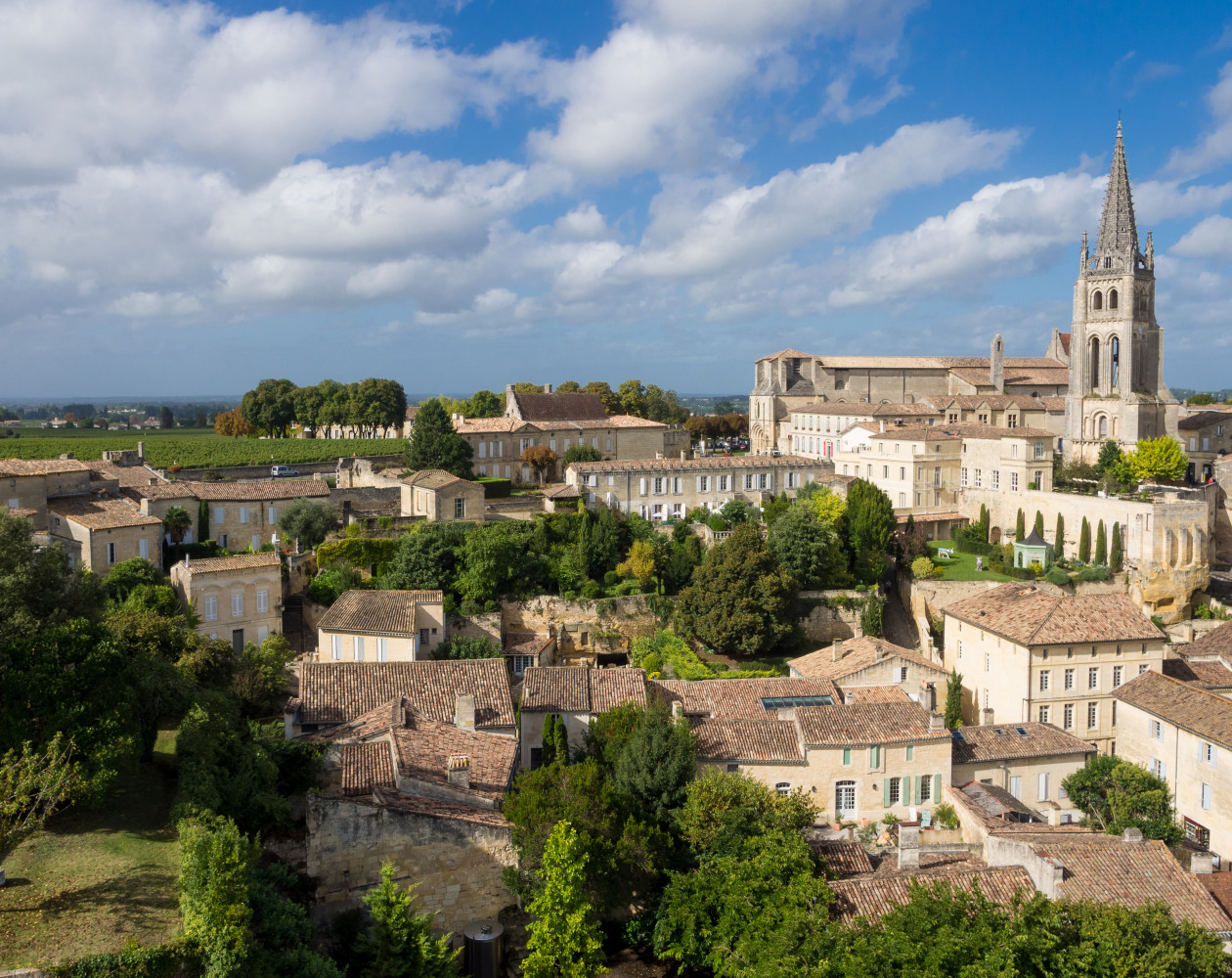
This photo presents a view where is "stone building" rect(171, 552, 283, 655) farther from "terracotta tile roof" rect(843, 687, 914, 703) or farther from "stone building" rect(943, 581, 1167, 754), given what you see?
"stone building" rect(943, 581, 1167, 754)

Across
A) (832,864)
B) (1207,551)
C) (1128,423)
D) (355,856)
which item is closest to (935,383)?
(1128,423)

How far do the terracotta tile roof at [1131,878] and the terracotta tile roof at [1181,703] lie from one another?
736cm

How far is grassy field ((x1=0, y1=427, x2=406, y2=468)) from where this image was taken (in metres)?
52.2

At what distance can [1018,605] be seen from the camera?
35938 millimetres

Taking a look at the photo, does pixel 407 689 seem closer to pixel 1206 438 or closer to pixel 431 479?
pixel 431 479

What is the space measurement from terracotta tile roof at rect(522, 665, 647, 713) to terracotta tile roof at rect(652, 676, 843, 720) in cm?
83

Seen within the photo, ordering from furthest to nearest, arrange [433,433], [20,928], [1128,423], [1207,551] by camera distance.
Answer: [1128,423] < [433,433] < [1207,551] < [20,928]

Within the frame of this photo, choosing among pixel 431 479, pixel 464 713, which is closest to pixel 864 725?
pixel 464 713

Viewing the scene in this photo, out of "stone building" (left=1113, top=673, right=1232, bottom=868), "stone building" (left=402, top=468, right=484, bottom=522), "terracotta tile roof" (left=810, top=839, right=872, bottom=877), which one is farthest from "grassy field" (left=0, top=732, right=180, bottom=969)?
"stone building" (left=1113, top=673, right=1232, bottom=868)

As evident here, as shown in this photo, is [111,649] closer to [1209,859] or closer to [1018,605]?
[1209,859]

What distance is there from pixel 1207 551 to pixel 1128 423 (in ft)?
50.2

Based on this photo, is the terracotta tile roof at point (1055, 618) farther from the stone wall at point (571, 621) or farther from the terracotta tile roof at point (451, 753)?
the terracotta tile roof at point (451, 753)

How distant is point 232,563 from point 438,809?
19.5 metres

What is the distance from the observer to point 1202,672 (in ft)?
111
